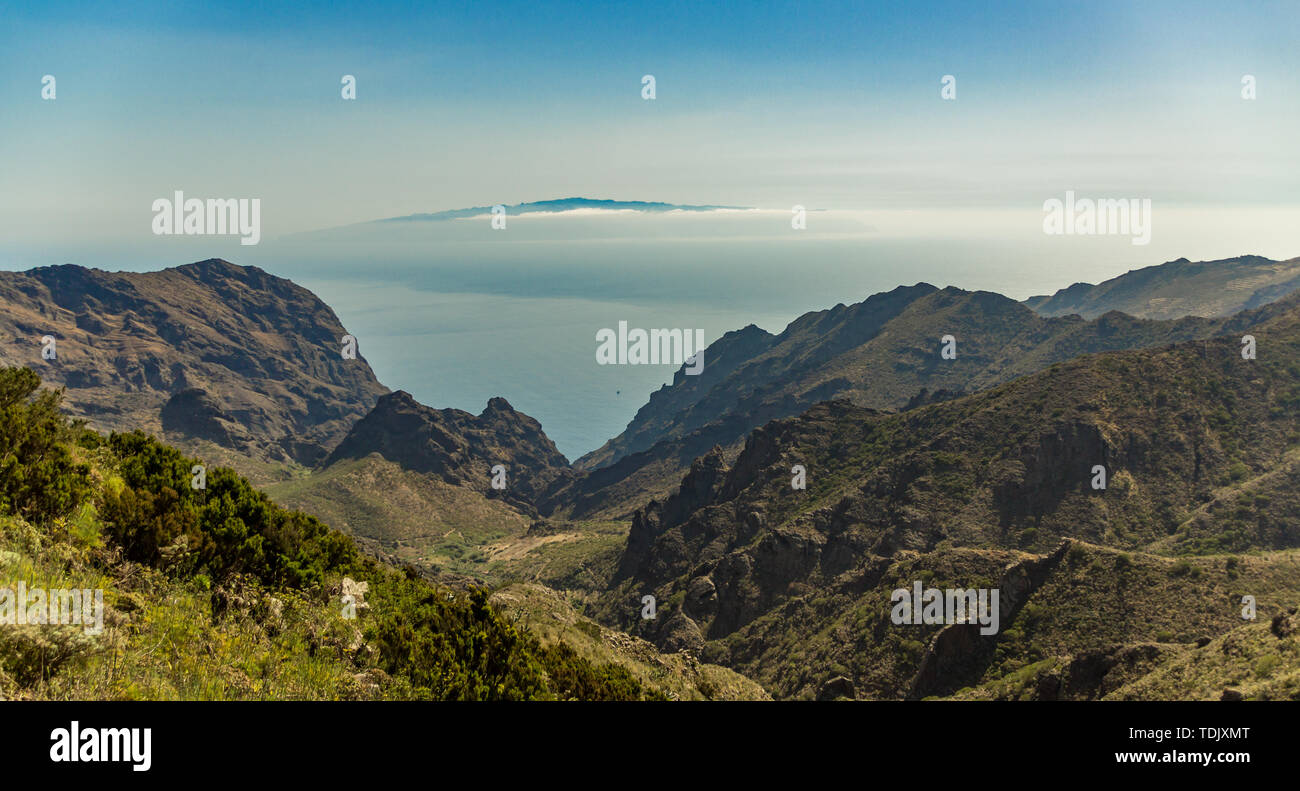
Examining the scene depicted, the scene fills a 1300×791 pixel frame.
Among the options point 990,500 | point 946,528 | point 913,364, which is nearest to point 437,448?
point 913,364

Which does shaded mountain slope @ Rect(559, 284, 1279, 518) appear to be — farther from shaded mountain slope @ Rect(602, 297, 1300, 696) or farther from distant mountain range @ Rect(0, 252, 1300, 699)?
shaded mountain slope @ Rect(602, 297, 1300, 696)

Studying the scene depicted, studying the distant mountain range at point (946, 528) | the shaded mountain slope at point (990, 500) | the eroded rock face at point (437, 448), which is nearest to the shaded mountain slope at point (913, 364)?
the distant mountain range at point (946, 528)

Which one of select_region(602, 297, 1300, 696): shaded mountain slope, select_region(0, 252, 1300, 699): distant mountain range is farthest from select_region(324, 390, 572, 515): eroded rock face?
select_region(602, 297, 1300, 696): shaded mountain slope

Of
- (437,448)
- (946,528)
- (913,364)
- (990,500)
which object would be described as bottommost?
(946,528)

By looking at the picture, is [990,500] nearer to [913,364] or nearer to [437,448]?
[913,364]

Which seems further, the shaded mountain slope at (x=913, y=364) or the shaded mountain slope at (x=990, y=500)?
the shaded mountain slope at (x=913, y=364)

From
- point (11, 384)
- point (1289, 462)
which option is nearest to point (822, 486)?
point (1289, 462)

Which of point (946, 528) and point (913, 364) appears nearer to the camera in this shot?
point (946, 528)

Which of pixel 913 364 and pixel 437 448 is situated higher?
pixel 913 364

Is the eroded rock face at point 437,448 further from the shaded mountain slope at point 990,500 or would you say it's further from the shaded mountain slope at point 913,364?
the shaded mountain slope at point 990,500
